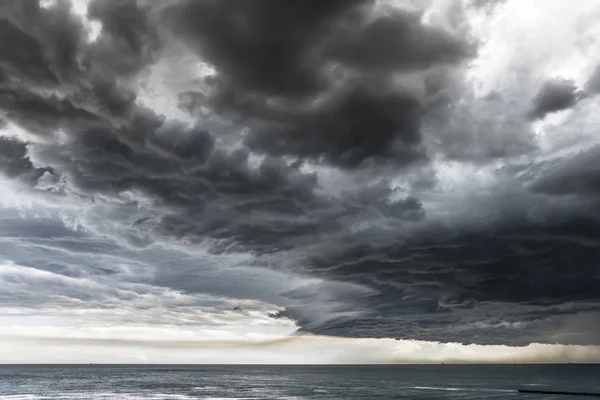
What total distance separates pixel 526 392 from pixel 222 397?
4015 inches

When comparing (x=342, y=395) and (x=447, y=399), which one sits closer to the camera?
(x=447, y=399)

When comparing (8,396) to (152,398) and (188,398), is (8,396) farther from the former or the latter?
(188,398)

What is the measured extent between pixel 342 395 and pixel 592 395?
73935 millimetres

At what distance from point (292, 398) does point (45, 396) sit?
75499 mm

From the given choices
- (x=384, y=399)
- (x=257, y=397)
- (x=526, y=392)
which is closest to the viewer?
(x=384, y=399)

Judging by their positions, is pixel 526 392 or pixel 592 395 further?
pixel 526 392

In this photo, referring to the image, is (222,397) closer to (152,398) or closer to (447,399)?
(152,398)

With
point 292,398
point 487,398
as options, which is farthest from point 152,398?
point 487,398

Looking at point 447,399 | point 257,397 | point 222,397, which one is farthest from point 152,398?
point 447,399

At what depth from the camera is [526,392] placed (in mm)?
173375

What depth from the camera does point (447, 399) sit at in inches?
5910

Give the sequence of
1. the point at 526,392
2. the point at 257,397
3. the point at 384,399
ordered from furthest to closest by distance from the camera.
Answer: the point at 526,392 → the point at 257,397 → the point at 384,399

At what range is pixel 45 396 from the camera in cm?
15625

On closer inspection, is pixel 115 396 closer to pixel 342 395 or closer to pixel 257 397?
pixel 257 397
